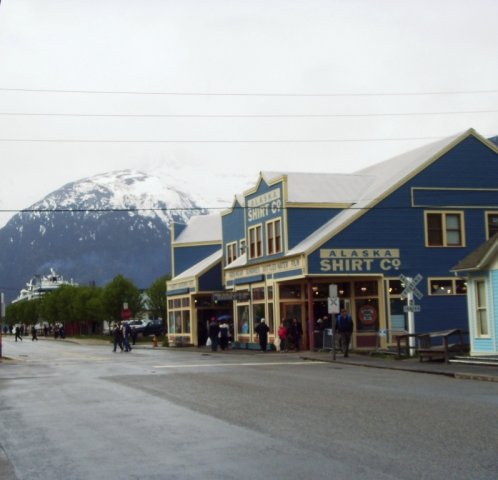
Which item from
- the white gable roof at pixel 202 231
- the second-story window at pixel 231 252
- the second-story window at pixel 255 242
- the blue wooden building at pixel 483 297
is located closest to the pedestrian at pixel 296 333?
the second-story window at pixel 255 242

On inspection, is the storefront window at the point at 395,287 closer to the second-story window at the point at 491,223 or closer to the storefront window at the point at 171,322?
the second-story window at the point at 491,223

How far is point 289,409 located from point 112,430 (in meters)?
3.43

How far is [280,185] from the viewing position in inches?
1753

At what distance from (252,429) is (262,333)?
103 feet

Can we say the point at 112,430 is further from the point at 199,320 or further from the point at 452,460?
the point at 199,320

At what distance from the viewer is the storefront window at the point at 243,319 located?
49.2m

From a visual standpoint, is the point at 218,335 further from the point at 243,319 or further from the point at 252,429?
the point at 252,429

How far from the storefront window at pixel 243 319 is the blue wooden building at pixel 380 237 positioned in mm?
2761

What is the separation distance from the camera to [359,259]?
4153cm

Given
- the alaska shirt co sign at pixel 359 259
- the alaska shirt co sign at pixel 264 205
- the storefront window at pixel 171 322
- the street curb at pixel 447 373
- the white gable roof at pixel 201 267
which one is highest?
the alaska shirt co sign at pixel 264 205

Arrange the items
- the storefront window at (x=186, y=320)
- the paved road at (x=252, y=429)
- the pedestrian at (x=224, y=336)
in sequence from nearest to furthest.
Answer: the paved road at (x=252, y=429), the pedestrian at (x=224, y=336), the storefront window at (x=186, y=320)

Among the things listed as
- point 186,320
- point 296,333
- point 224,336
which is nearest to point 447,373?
point 296,333

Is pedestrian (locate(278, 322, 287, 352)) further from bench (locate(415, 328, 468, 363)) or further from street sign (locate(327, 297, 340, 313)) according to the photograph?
bench (locate(415, 328, 468, 363))

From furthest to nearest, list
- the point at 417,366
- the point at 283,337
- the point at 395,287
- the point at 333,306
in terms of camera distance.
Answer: the point at 283,337 → the point at 395,287 → the point at 333,306 → the point at 417,366
